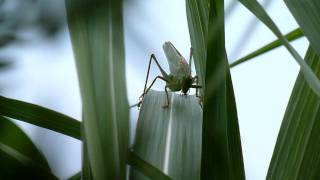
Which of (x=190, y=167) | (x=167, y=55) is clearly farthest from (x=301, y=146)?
(x=167, y=55)

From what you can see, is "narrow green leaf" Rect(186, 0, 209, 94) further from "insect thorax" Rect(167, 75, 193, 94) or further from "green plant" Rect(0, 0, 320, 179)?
"insect thorax" Rect(167, 75, 193, 94)

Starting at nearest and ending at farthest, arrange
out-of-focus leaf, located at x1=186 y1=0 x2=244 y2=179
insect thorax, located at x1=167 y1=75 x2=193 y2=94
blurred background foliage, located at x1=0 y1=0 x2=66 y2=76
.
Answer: blurred background foliage, located at x1=0 y1=0 x2=66 y2=76, out-of-focus leaf, located at x1=186 y1=0 x2=244 y2=179, insect thorax, located at x1=167 y1=75 x2=193 y2=94

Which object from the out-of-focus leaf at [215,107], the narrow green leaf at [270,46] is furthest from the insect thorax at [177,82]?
the out-of-focus leaf at [215,107]

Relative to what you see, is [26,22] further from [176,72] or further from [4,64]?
[176,72]

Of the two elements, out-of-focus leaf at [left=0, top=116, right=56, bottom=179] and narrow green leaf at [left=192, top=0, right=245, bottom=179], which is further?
narrow green leaf at [left=192, top=0, right=245, bottom=179]

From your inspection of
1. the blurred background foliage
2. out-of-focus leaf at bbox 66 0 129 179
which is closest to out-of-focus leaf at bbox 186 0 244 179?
out-of-focus leaf at bbox 66 0 129 179

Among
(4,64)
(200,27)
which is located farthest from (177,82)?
(4,64)

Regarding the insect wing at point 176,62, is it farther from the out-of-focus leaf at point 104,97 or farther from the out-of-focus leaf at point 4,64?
the out-of-focus leaf at point 4,64
